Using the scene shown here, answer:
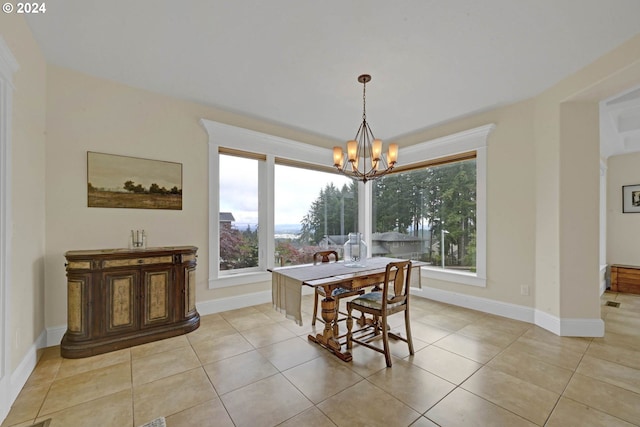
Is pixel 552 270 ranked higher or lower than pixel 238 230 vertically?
lower

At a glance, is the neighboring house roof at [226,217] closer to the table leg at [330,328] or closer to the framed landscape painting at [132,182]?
the framed landscape painting at [132,182]

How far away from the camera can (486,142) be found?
3.71 m

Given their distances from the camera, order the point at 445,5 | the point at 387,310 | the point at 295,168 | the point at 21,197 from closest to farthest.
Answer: the point at 445,5 < the point at 21,197 < the point at 387,310 < the point at 295,168

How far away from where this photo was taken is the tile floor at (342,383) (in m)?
1.71

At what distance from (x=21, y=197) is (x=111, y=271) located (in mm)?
903

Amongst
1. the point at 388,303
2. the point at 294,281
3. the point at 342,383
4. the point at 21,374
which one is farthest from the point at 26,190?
the point at 388,303

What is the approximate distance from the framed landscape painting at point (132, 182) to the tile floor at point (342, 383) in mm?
1523

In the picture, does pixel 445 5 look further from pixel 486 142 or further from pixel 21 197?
pixel 21 197

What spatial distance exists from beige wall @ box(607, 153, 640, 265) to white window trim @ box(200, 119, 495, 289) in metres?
3.47

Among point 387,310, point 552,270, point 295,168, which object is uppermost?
point 295,168

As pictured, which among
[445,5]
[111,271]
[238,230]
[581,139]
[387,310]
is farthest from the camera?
[238,230]

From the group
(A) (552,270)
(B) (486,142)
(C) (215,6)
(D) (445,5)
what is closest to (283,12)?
(C) (215,6)

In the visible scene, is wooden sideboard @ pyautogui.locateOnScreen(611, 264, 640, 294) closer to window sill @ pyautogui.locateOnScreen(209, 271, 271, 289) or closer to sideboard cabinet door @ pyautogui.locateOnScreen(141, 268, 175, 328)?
window sill @ pyautogui.locateOnScreen(209, 271, 271, 289)

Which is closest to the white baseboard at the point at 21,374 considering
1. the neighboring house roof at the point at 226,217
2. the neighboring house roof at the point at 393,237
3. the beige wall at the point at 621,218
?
the neighboring house roof at the point at 226,217
